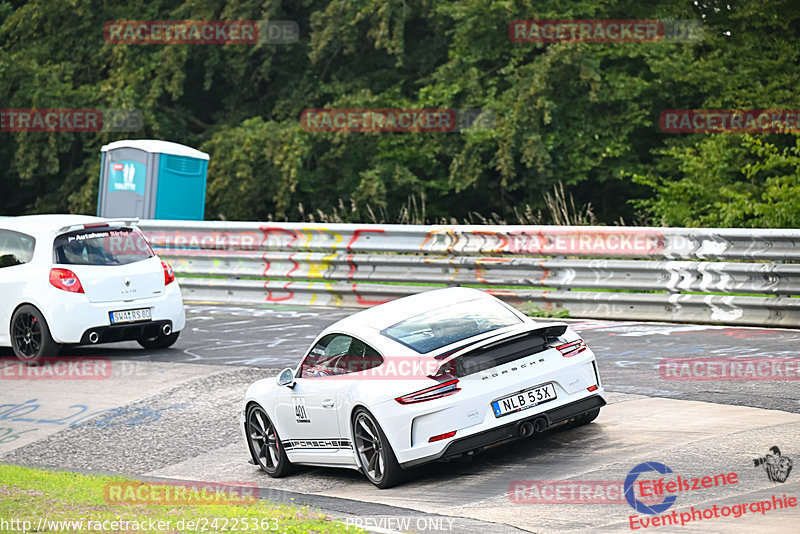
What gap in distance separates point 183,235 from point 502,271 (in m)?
5.77

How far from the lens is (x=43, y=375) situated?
1262cm

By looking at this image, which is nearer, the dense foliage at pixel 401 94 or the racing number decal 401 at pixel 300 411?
the racing number decal 401 at pixel 300 411

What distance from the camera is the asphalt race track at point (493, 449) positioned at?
673 centimetres

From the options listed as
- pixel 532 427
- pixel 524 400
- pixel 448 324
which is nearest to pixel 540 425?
pixel 532 427

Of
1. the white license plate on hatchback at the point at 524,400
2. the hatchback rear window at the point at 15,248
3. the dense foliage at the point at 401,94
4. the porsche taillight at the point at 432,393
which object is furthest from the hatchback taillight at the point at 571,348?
the dense foliage at the point at 401,94

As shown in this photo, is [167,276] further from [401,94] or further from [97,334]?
[401,94]

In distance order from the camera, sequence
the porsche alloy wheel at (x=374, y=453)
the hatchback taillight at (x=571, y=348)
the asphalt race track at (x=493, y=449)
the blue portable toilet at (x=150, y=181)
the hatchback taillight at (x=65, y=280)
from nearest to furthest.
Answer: the asphalt race track at (x=493, y=449) → the porsche alloy wheel at (x=374, y=453) → the hatchback taillight at (x=571, y=348) → the hatchback taillight at (x=65, y=280) → the blue portable toilet at (x=150, y=181)

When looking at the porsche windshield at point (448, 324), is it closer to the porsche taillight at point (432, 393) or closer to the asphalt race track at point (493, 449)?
the porsche taillight at point (432, 393)

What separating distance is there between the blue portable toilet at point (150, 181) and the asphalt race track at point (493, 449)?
5.37 metres

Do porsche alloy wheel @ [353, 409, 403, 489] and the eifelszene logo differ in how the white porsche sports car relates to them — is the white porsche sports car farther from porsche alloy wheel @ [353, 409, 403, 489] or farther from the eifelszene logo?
the eifelszene logo

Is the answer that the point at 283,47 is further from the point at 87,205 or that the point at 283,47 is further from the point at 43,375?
the point at 43,375

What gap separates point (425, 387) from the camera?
764 centimetres

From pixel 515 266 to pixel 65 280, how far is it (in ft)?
18.4

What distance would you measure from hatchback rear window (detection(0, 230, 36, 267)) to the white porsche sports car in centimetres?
558
